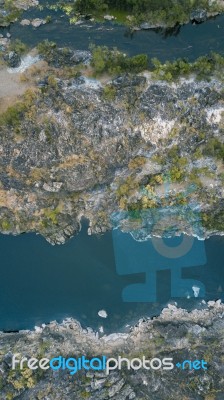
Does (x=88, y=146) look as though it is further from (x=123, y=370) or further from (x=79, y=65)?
(x=123, y=370)

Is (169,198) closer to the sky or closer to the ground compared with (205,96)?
closer to the ground

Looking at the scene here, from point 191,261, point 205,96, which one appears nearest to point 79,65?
point 205,96

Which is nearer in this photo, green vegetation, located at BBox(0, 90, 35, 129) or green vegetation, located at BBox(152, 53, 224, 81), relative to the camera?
green vegetation, located at BBox(0, 90, 35, 129)

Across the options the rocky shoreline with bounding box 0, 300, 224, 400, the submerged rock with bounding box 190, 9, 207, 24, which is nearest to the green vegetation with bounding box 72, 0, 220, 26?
the submerged rock with bounding box 190, 9, 207, 24

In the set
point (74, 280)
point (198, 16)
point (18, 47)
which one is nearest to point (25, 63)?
point (18, 47)

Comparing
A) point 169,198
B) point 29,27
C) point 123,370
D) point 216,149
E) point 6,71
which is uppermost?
point 29,27

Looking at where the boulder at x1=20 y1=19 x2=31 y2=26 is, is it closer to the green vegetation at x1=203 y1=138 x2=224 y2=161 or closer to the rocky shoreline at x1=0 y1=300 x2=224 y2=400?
the green vegetation at x1=203 y1=138 x2=224 y2=161

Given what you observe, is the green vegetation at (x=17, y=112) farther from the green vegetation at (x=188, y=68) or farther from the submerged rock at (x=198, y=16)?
the submerged rock at (x=198, y=16)
